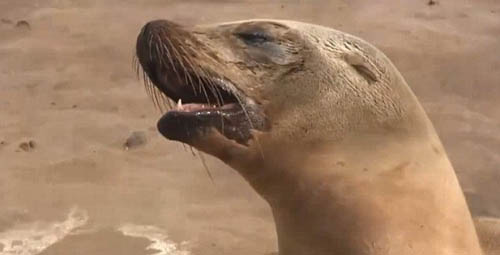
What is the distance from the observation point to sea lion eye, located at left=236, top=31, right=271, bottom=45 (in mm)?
2648

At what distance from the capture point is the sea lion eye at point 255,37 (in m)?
2.65

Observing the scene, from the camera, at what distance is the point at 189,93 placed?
8.80 feet

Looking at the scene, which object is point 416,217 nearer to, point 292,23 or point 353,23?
point 292,23

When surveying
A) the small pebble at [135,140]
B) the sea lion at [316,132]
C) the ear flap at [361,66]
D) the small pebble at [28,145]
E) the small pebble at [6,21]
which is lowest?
the small pebble at [28,145]

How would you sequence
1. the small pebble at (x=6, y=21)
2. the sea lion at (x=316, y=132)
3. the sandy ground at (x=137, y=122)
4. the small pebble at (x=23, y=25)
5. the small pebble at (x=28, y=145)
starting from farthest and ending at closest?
the small pebble at (x=6, y=21) → the small pebble at (x=23, y=25) → the small pebble at (x=28, y=145) → the sandy ground at (x=137, y=122) → the sea lion at (x=316, y=132)

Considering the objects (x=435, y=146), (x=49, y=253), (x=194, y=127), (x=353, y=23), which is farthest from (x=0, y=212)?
(x=353, y=23)

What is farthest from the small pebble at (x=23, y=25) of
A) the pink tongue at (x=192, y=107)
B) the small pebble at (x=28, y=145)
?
the pink tongue at (x=192, y=107)

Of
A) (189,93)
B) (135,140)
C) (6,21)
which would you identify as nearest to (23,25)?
(6,21)

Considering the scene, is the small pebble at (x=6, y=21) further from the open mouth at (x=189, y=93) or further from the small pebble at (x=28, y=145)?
the open mouth at (x=189, y=93)

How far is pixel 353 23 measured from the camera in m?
5.89

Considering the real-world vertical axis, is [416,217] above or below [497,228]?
above

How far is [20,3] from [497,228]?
4.03 metres

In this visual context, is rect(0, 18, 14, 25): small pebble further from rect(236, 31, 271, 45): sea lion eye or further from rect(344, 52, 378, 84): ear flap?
rect(344, 52, 378, 84): ear flap

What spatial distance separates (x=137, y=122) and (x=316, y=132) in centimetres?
238
